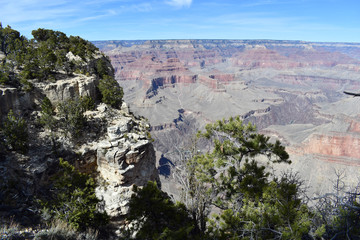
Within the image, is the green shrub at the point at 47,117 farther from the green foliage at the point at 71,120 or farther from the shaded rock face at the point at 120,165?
the shaded rock face at the point at 120,165

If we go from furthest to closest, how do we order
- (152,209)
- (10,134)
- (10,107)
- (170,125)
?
(170,125)
(10,107)
(10,134)
(152,209)

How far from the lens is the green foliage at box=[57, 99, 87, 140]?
14.7 m

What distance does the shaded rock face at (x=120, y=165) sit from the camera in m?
13.4


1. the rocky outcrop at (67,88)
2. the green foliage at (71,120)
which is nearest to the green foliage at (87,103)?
the rocky outcrop at (67,88)

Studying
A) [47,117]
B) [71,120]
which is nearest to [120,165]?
[71,120]

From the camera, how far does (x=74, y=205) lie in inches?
411

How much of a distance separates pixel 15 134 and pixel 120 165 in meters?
6.34

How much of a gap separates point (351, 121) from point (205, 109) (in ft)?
292

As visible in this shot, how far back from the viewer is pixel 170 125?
129m

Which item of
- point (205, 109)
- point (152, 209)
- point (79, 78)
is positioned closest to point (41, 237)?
point (152, 209)

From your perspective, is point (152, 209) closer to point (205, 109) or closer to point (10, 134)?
point (10, 134)

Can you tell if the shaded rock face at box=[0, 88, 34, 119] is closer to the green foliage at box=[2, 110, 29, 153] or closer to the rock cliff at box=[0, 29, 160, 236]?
the rock cliff at box=[0, 29, 160, 236]

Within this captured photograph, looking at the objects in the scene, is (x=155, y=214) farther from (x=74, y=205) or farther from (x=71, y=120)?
(x=71, y=120)

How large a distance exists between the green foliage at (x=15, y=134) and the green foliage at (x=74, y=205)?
138 inches
